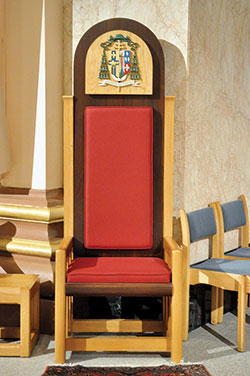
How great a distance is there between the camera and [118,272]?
8.41 ft

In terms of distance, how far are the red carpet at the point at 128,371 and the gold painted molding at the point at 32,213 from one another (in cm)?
93

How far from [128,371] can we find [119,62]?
178 cm

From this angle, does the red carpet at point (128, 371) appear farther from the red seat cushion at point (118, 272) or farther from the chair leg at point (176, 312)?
the red seat cushion at point (118, 272)

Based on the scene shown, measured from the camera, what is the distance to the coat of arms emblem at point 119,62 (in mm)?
2857

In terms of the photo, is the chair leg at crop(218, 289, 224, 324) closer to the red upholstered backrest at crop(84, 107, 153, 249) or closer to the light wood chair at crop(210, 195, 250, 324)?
the light wood chair at crop(210, 195, 250, 324)

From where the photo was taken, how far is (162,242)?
Result: 9.77 ft

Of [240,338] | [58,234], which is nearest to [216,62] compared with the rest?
[58,234]

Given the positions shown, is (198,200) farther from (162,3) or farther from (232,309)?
(162,3)

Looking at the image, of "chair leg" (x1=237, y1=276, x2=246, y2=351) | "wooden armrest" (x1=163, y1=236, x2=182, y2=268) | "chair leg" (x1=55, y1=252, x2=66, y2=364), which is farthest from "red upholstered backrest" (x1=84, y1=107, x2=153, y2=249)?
"chair leg" (x1=237, y1=276, x2=246, y2=351)

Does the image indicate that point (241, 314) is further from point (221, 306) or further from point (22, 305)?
point (22, 305)

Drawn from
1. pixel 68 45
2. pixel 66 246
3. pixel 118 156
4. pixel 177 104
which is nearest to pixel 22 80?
pixel 68 45

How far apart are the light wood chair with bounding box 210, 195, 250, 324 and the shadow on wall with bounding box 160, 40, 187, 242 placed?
0.29m

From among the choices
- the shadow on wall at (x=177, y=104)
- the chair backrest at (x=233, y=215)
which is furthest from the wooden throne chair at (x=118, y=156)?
the chair backrest at (x=233, y=215)

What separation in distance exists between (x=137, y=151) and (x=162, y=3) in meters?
1.01
